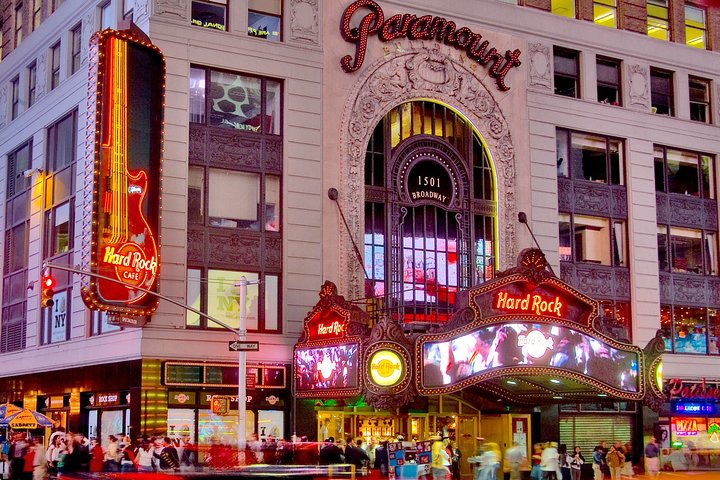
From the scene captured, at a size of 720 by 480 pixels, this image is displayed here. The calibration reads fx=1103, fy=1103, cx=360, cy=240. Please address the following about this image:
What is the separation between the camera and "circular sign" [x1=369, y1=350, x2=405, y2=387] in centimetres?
3528

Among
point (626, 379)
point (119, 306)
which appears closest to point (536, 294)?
point (626, 379)

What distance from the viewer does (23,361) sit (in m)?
46.1

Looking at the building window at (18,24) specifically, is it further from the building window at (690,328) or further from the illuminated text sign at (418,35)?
the building window at (690,328)

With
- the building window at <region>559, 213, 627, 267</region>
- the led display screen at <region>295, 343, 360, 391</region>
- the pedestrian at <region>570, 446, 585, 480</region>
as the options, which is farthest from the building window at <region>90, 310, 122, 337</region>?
the building window at <region>559, 213, 627, 267</region>

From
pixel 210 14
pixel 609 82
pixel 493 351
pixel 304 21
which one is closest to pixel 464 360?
pixel 493 351

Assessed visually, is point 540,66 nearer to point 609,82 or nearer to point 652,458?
point 609,82

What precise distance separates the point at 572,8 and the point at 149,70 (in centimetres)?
2066

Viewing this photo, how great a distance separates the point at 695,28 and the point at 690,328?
47.4ft

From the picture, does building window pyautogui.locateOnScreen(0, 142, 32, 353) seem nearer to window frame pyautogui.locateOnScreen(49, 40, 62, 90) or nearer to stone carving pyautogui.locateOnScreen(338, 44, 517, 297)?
window frame pyautogui.locateOnScreen(49, 40, 62, 90)

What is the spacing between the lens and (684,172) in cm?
5066

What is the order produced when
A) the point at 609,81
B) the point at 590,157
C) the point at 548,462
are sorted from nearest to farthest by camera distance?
the point at 548,462 → the point at 590,157 → the point at 609,81

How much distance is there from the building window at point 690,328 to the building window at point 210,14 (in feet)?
75.0

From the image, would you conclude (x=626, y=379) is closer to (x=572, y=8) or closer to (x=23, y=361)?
(x=572, y=8)

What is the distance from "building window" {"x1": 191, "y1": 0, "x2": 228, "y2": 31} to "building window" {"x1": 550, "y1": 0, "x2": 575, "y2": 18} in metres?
15.6
